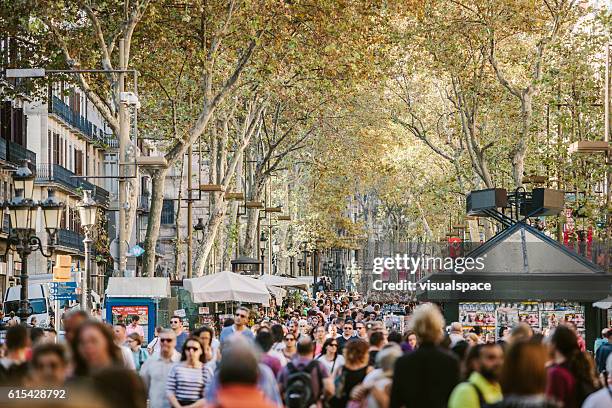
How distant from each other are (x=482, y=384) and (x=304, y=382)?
3408mm

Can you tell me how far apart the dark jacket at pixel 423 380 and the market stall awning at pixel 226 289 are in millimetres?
22592

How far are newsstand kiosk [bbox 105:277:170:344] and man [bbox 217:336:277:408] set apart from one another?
22514 millimetres

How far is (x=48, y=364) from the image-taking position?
29.2ft

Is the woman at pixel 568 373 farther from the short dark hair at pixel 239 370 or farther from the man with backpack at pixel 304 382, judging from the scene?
the short dark hair at pixel 239 370

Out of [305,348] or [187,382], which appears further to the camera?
[305,348]

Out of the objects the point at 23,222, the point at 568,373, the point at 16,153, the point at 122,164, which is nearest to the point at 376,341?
the point at 568,373

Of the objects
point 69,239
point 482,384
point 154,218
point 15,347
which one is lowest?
point 482,384

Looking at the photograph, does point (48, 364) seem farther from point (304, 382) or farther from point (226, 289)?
point (226, 289)

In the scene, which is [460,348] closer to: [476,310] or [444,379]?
[444,379]

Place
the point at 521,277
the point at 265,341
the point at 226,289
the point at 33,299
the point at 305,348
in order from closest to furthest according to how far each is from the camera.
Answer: the point at 305,348
the point at 265,341
the point at 521,277
the point at 226,289
the point at 33,299

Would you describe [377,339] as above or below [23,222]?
below

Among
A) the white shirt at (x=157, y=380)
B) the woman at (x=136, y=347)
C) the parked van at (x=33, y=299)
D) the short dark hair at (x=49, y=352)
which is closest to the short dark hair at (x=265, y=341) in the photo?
the white shirt at (x=157, y=380)

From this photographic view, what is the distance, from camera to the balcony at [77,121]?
61.3 metres

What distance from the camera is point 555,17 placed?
1610 inches
